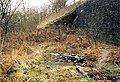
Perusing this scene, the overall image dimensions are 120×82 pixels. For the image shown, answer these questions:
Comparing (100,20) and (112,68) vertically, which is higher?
(100,20)

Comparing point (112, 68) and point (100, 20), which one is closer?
point (112, 68)

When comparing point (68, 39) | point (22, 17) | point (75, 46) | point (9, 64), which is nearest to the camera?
point (9, 64)

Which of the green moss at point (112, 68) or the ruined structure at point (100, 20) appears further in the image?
the ruined structure at point (100, 20)

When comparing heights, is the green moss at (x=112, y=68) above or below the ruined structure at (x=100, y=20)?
below

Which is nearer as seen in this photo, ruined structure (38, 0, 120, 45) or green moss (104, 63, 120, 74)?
green moss (104, 63, 120, 74)

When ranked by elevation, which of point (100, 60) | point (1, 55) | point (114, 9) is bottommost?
point (100, 60)

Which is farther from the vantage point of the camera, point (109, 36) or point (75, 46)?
point (109, 36)

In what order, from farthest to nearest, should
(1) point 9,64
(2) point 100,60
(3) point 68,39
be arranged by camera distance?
(3) point 68,39, (2) point 100,60, (1) point 9,64

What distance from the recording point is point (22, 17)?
3750cm

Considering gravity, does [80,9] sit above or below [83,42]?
above

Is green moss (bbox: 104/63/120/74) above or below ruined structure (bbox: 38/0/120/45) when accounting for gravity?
below

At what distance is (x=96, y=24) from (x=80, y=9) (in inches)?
113

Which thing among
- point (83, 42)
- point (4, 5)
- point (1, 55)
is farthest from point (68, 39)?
point (1, 55)

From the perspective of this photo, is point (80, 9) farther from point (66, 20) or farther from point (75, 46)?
point (75, 46)
